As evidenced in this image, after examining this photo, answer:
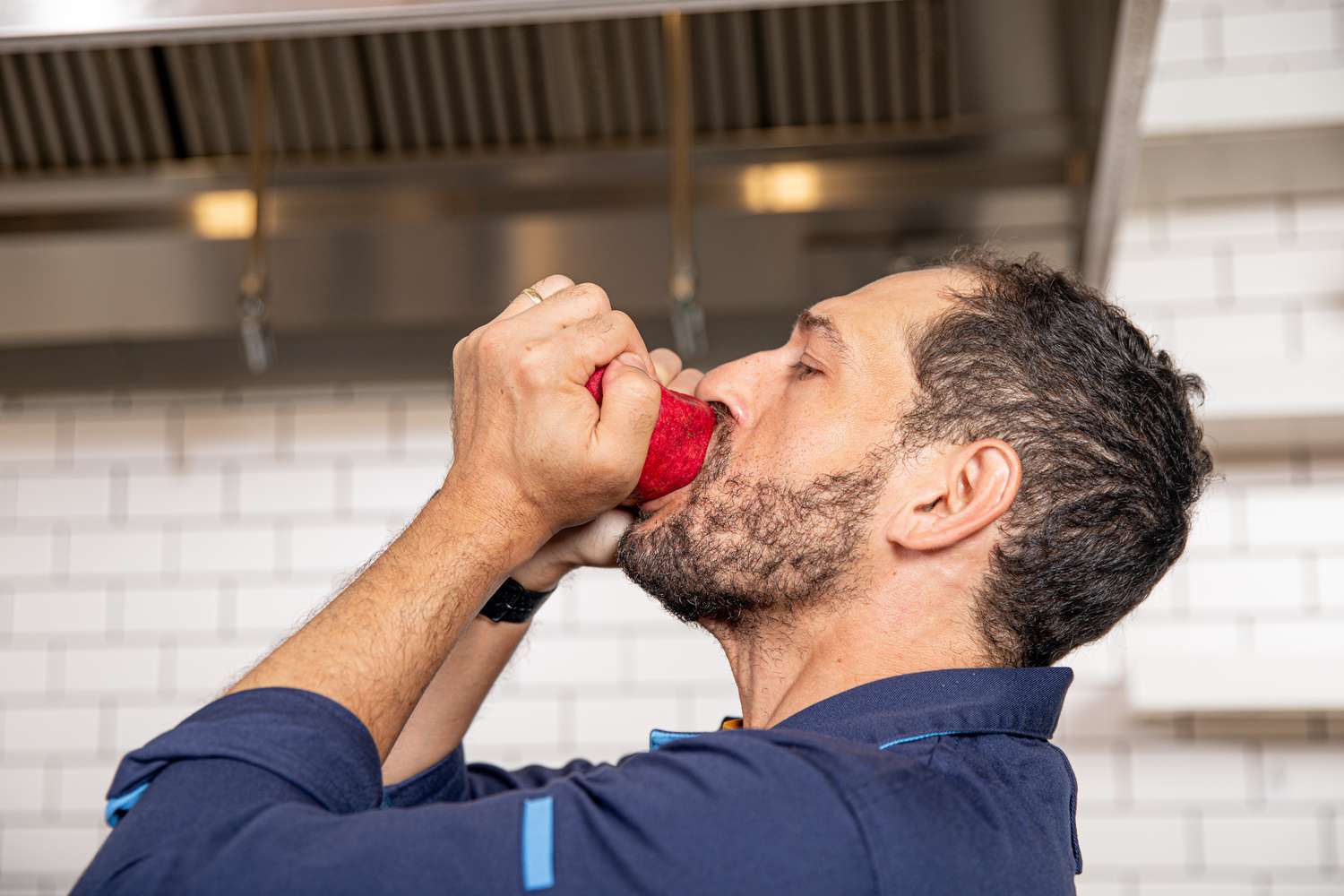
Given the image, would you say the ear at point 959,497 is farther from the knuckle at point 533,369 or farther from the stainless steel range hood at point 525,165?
the stainless steel range hood at point 525,165

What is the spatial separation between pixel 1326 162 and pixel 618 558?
6.08 ft

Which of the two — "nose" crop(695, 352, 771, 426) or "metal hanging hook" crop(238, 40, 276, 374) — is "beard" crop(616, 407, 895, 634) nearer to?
"nose" crop(695, 352, 771, 426)

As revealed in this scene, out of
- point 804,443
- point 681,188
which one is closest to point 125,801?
point 804,443

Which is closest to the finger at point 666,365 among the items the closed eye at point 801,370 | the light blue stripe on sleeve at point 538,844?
the closed eye at point 801,370

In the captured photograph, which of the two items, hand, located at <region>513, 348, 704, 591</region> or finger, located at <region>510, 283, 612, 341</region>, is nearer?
finger, located at <region>510, 283, 612, 341</region>

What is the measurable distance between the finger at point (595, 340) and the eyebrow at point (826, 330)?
8.9 inches

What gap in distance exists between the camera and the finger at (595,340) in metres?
0.94

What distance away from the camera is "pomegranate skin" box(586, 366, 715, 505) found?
41.2 inches

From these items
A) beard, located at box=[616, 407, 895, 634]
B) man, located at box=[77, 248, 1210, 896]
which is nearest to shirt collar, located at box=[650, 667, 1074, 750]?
man, located at box=[77, 248, 1210, 896]

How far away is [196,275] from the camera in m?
2.19

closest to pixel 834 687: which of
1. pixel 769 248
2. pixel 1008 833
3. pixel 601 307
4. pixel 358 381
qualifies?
pixel 1008 833

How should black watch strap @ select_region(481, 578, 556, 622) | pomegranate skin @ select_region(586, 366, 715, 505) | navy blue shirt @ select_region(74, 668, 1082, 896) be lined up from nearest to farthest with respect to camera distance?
navy blue shirt @ select_region(74, 668, 1082, 896) < pomegranate skin @ select_region(586, 366, 715, 505) < black watch strap @ select_region(481, 578, 556, 622)

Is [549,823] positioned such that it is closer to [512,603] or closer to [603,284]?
[512,603]

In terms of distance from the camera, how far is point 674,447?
1062 millimetres
